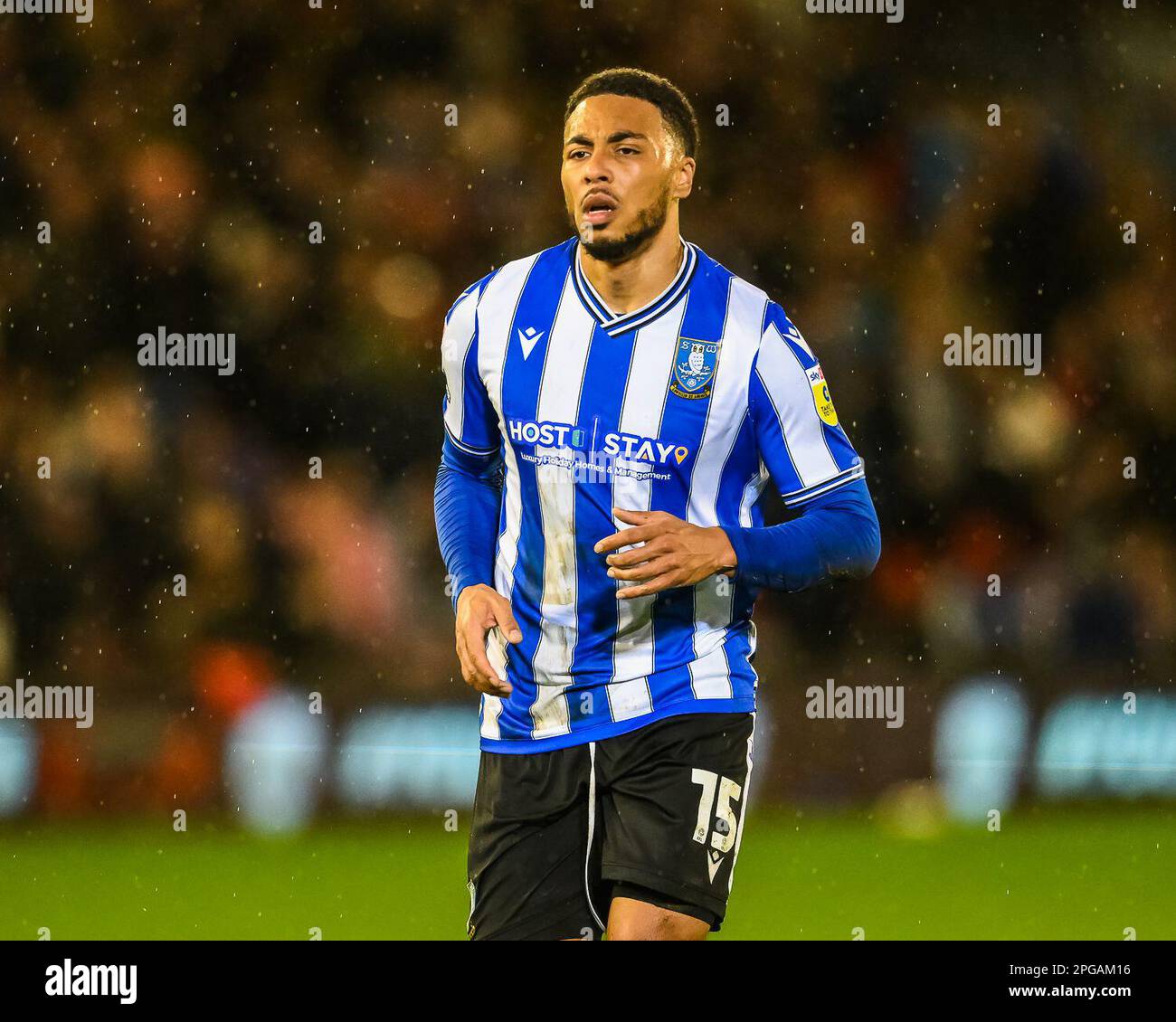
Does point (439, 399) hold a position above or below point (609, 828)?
above

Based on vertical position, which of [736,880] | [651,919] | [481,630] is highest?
[481,630]

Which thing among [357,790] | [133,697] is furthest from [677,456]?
[133,697]

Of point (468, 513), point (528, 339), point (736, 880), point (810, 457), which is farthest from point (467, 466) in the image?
point (736, 880)

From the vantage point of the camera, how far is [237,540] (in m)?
6.57

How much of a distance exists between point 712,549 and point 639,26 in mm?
4749

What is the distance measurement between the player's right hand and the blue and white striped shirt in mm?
212

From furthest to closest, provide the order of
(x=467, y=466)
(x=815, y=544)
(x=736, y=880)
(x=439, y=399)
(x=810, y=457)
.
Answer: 1. (x=439, y=399)
2. (x=736, y=880)
3. (x=467, y=466)
4. (x=810, y=457)
5. (x=815, y=544)

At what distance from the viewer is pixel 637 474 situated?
3191 millimetres

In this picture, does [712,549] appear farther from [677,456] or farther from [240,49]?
[240,49]

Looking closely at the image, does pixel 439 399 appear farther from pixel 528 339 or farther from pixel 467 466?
pixel 528 339

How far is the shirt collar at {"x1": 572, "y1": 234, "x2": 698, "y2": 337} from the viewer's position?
3.30m

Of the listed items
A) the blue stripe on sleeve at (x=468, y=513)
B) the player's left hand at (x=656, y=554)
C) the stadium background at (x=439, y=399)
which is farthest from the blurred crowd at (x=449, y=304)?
the player's left hand at (x=656, y=554)

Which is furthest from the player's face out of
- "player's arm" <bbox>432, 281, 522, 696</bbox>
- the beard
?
"player's arm" <bbox>432, 281, 522, 696</bbox>

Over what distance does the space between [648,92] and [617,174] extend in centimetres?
22
